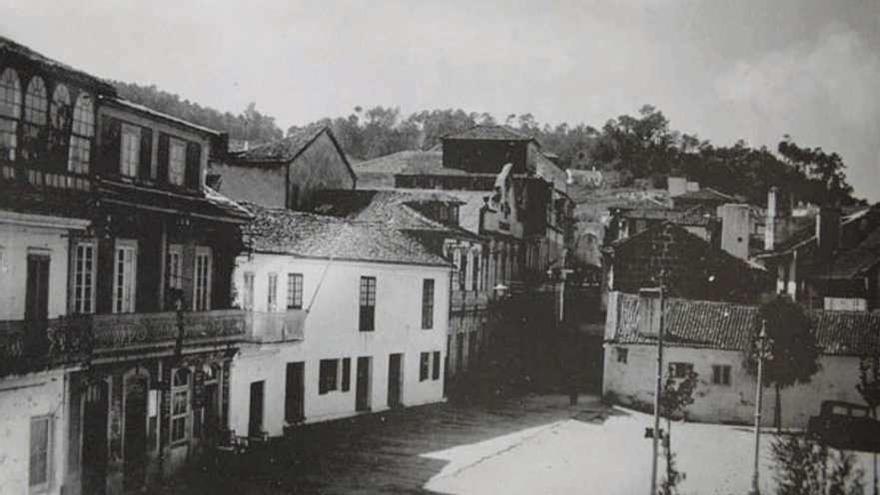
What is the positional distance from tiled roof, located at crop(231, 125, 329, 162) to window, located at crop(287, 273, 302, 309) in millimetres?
7478

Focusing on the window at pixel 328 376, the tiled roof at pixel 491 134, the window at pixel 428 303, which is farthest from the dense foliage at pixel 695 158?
→ the tiled roof at pixel 491 134

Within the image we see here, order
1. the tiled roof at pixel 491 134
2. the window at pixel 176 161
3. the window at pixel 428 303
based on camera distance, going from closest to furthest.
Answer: the window at pixel 176 161, the window at pixel 428 303, the tiled roof at pixel 491 134

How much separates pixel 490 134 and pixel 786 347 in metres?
16.7

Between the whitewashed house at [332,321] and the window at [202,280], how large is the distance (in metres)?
0.70

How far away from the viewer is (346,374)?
17.6 meters

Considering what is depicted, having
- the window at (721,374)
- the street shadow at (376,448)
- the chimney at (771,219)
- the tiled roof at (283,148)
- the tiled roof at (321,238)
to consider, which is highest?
the tiled roof at (283,148)

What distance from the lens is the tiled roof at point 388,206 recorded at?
22719 mm

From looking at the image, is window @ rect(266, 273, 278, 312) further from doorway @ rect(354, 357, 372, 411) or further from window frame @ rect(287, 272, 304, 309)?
doorway @ rect(354, 357, 372, 411)

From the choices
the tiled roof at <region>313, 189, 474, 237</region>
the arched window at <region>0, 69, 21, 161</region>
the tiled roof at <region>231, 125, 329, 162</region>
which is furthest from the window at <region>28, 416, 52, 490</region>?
the tiled roof at <region>313, 189, 474, 237</region>

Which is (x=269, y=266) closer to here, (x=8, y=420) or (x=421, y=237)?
(x=8, y=420)

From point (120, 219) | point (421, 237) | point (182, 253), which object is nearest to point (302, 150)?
point (421, 237)

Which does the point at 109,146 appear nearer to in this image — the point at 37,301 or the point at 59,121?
the point at 59,121

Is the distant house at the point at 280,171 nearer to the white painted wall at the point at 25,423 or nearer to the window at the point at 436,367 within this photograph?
the window at the point at 436,367

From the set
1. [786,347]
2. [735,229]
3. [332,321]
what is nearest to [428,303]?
[332,321]
